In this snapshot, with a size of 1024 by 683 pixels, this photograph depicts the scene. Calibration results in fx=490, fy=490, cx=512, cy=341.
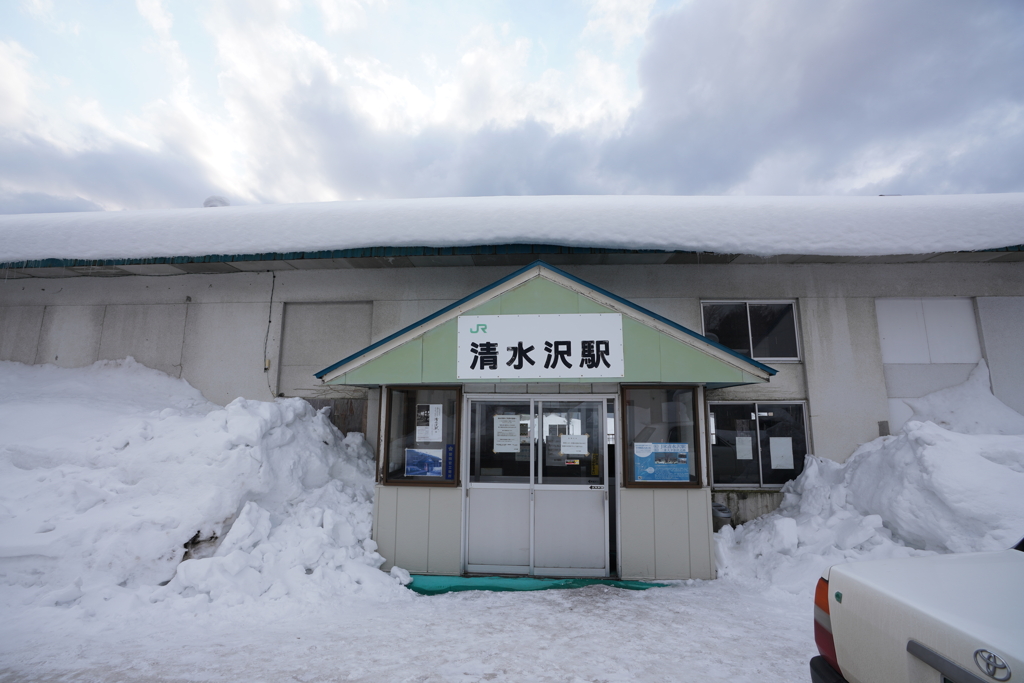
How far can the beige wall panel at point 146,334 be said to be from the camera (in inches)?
409

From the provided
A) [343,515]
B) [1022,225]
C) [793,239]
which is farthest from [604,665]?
[1022,225]

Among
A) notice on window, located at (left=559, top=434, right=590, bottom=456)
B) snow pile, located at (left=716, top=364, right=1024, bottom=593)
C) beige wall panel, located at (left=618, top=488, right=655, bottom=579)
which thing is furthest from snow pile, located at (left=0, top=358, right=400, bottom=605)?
snow pile, located at (left=716, top=364, right=1024, bottom=593)

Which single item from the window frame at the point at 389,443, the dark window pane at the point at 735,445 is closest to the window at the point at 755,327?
the dark window pane at the point at 735,445

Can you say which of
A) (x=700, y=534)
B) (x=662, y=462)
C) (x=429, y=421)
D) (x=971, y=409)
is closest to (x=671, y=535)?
(x=700, y=534)

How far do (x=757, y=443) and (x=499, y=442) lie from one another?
5.11 m

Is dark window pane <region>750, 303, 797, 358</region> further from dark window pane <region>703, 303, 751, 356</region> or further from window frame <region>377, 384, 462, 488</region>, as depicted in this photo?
window frame <region>377, 384, 462, 488</region>

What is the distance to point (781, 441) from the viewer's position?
9195 millimetres

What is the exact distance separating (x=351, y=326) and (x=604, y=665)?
7.79 meters

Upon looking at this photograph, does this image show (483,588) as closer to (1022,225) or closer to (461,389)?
(461,389)

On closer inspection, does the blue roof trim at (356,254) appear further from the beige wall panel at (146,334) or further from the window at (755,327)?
the window at (755,327)

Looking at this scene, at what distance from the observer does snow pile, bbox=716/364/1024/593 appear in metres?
6.18

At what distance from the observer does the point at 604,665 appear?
173 inches

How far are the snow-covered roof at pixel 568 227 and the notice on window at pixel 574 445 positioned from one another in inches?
131

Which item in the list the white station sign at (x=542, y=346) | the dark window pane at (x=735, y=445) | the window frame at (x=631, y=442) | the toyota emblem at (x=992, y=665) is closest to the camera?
the toyota emblem at (x=992, y=665)
